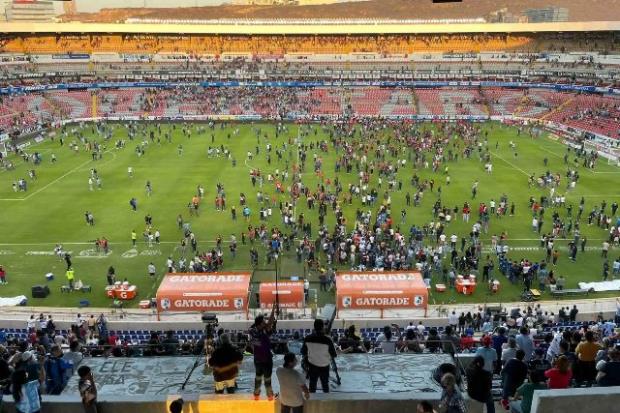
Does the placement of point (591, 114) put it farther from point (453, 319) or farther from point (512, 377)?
point (512, 377)

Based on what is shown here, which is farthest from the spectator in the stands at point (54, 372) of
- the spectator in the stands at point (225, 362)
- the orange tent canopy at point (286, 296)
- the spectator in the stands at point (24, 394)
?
the orange tent canopy at point (286, 296)

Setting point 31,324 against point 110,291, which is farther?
point 110,291

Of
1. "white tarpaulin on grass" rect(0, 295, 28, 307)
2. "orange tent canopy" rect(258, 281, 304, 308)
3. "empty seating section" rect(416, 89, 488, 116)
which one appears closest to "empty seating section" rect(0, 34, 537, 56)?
"empty seating section" rect(416, 89, 488, 116)

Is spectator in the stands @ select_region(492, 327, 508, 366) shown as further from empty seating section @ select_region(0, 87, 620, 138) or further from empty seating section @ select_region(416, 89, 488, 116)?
empty seating section @ select_region(416, 89, 488, 116)

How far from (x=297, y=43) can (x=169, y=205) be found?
2260 inches

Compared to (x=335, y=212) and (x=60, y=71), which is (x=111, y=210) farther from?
(x=60, y=71)

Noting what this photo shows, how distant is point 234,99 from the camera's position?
66.4 m

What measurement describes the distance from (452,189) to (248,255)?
1500 centimetres

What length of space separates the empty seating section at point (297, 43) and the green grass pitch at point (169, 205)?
3601 cm

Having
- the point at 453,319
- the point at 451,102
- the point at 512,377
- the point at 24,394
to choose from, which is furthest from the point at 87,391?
the point at 451,102

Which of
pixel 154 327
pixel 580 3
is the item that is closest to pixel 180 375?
pixel 154 327

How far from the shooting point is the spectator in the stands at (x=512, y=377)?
7.27 metres

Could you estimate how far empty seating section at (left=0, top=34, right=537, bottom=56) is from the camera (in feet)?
261

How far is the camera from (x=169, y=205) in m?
30.9
